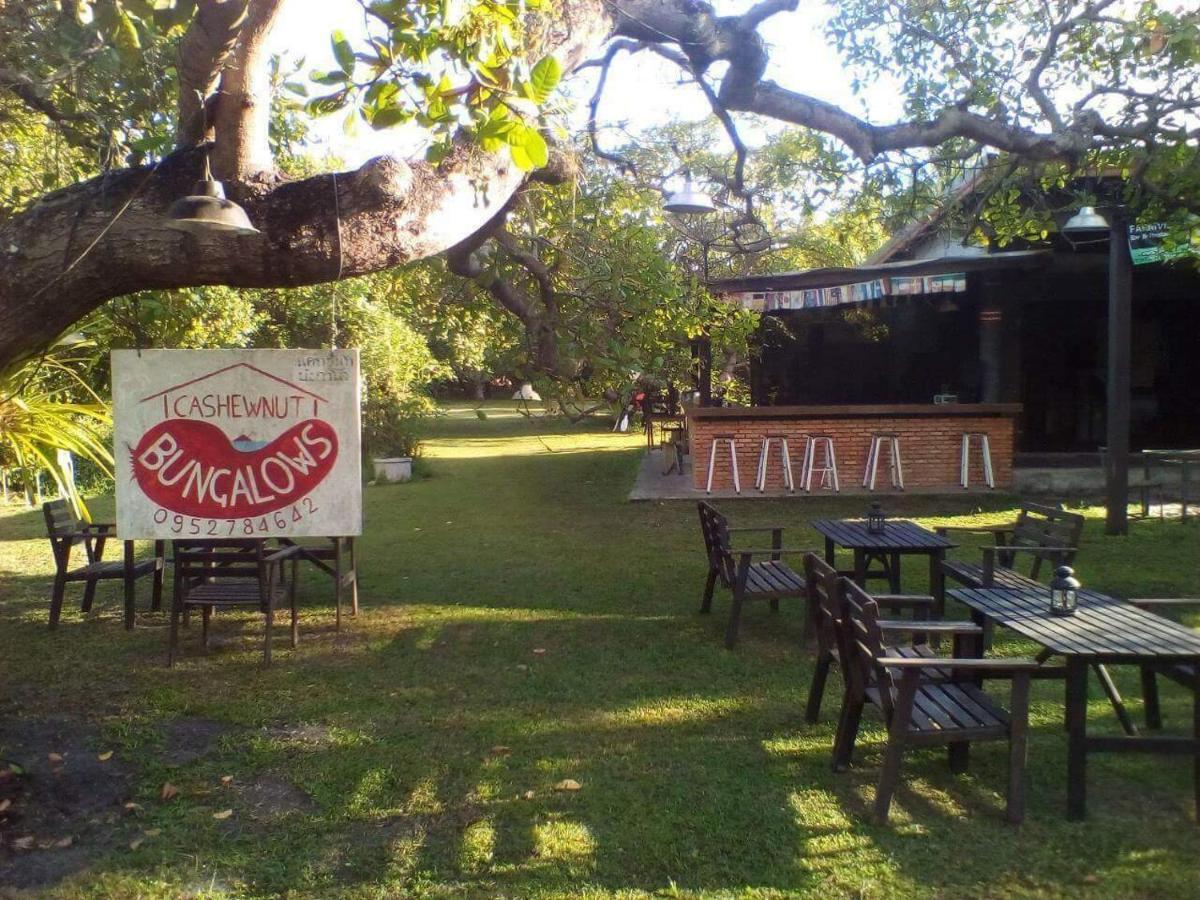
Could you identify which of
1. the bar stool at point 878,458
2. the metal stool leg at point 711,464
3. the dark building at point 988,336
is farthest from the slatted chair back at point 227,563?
the bar stool at point 878,458

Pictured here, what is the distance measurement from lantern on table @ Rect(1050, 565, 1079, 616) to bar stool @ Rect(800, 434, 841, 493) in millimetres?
8990

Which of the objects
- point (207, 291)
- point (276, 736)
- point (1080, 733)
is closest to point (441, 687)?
point (276, 736)

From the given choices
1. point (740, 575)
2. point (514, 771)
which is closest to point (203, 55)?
point (514, 771)

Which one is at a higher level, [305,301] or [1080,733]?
[305,301]

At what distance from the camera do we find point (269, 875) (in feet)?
11.3

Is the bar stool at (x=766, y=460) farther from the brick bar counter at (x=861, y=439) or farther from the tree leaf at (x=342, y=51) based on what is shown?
the tree leaf at (x=342, y=51)

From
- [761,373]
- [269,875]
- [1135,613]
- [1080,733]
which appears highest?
[761,373]

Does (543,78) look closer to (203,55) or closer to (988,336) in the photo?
(203,55)

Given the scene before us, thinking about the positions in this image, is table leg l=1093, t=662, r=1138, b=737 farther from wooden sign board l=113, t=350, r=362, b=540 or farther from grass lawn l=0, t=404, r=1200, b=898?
wooden sign board l=113, t=350, r=362, b=540

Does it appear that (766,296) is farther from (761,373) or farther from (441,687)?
(441,687)

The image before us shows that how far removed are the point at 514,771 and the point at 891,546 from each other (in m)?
3.15

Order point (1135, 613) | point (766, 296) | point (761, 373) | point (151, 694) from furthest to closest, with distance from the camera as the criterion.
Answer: point (761, 373), point (766, 296), point (151, 694), point (1135, 613)

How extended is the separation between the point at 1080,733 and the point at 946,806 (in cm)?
59

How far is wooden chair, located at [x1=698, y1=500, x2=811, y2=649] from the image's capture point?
6102mm
